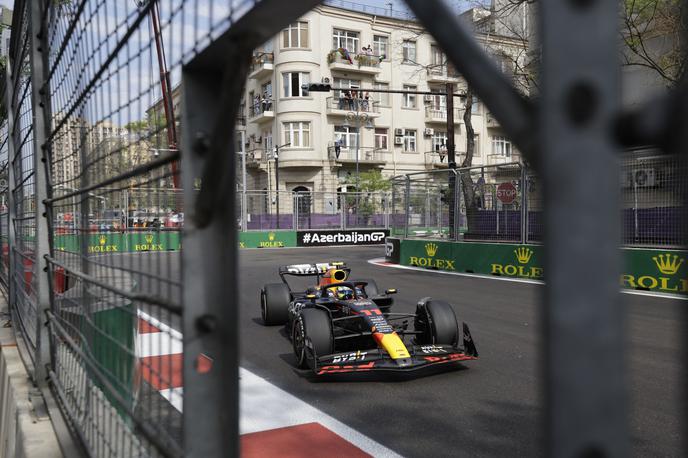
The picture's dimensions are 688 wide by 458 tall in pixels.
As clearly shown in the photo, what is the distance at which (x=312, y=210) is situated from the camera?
2503 centimetres

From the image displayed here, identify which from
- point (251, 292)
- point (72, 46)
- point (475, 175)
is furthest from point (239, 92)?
point (475, 175)

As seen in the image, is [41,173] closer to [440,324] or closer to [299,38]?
[440,324]

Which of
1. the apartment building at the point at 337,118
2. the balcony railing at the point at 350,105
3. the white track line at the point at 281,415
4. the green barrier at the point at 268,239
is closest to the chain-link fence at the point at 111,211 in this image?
the white track line at the point at 281,415

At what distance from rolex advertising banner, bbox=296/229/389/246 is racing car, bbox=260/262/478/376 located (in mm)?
17796

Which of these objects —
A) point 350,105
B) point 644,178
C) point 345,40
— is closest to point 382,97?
point 350,105

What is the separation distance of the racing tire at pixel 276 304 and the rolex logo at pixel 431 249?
307 inches

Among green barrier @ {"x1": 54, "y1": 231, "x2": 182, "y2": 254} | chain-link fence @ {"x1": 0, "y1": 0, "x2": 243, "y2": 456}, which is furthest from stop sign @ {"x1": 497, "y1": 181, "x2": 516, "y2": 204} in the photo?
green barrier @ {"x1": 54, "y1": 231, "x2": 182, "y2": 254}

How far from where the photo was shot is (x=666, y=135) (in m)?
0.48

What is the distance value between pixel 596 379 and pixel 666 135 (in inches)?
8.1

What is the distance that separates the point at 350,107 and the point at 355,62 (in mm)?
2741

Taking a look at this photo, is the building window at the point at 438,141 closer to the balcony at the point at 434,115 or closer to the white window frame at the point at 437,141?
the white window frame at the point at 437,141

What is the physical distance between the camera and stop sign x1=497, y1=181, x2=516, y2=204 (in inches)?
482

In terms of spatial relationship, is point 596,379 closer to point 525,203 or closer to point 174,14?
point 174,14

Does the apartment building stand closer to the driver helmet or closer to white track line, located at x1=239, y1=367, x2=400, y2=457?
the driver helmet
